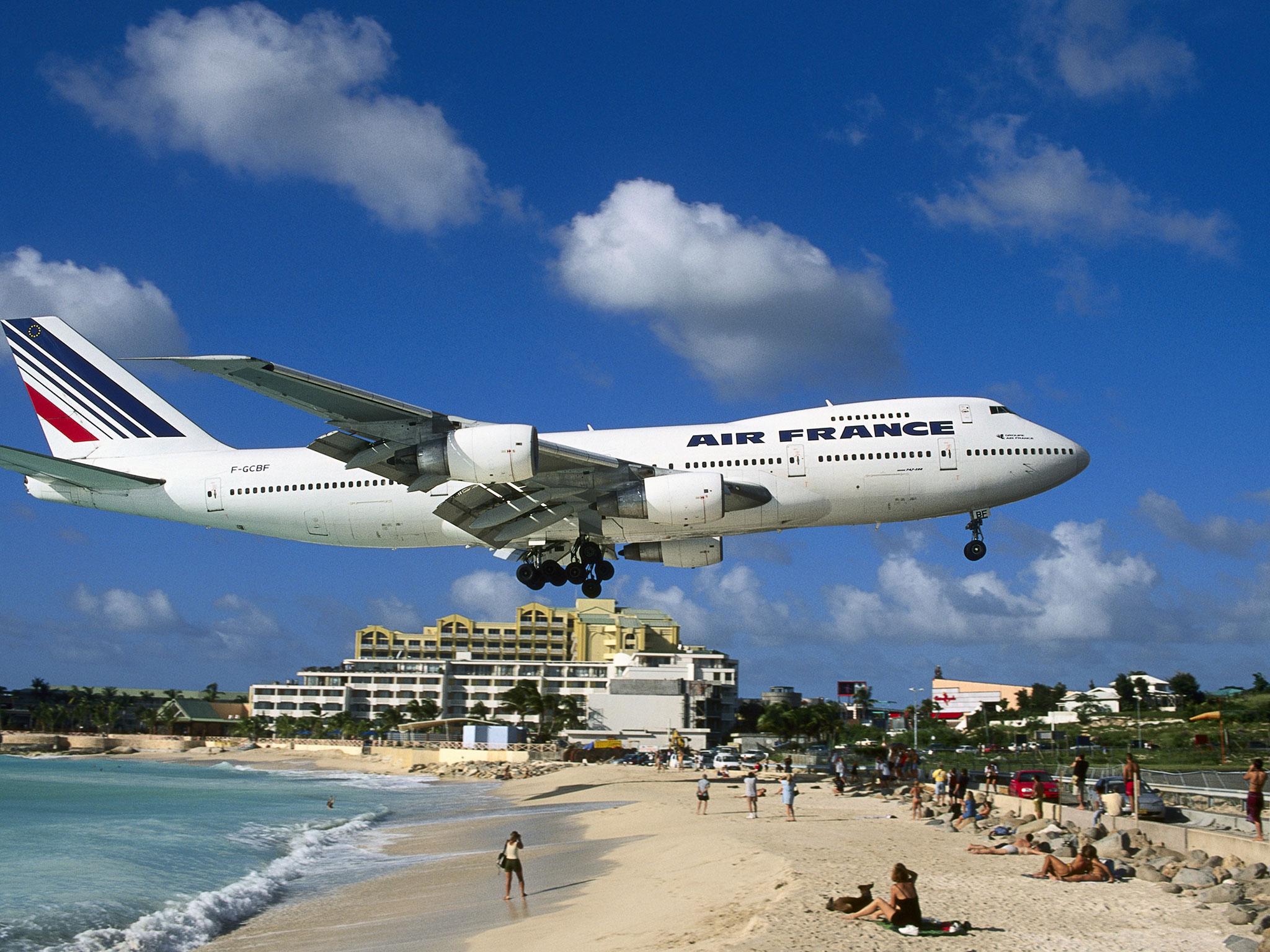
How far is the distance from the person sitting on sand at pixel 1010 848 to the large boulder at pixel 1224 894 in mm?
6099

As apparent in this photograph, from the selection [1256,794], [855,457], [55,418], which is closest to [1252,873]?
[1256,794]

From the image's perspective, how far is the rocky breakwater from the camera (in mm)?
87250

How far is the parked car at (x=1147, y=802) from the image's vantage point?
86.8ft

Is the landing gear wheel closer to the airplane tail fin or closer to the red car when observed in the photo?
the airplane tail fin

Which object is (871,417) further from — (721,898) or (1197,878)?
(1197,878)

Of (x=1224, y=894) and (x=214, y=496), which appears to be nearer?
(x=1224, y=894)

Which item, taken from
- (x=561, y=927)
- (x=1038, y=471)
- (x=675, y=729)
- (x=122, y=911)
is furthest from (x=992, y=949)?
(x=675, y=729)

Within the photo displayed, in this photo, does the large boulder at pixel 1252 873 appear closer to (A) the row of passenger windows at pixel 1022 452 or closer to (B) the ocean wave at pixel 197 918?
(A) the row of passenger windows at pixel 1022 452

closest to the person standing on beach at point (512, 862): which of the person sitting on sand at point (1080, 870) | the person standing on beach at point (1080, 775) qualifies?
the person sitting on sand at point (1080, 870)

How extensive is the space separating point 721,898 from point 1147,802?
1188 cm

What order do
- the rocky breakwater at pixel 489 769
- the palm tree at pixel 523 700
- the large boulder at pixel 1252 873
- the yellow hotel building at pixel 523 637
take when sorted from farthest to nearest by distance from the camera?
the yellow hotel building at pixel 523 637, the palm tree at pixel 523 700, the rocky breakwater at pixel 489 769, the large boulder at pixel 1252 873

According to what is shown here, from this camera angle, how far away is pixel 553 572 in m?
34.7

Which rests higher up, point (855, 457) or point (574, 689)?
point (855, 457)

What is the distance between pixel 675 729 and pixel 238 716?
116m
